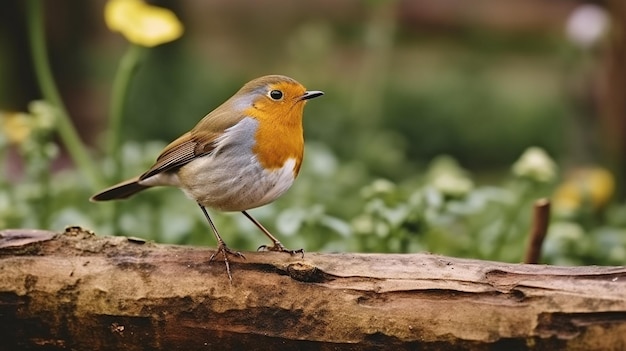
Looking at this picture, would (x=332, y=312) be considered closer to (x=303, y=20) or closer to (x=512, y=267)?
(x=512, y=267)

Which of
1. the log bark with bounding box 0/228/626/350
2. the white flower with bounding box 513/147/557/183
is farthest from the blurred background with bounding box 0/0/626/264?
the log bark with bounding box 0/228/626/350

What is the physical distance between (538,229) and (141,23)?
5.31ft

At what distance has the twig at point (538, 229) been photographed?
3.01 meters

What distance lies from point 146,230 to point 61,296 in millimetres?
1329

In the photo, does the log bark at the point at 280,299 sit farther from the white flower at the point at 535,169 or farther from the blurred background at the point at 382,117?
the white flower at the point at 535,169

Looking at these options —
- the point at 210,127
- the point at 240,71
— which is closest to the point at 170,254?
the point at 210,127

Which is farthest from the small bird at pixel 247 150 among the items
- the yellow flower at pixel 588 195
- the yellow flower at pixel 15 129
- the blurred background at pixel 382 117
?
the yellow flower at pixel 588 195

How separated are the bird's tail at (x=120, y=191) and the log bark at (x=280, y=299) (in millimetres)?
481

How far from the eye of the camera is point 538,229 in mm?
3053

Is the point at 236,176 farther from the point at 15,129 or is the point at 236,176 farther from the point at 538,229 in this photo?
the point at 15,129

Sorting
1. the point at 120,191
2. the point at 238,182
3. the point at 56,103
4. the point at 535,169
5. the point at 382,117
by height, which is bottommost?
the point at 238,182

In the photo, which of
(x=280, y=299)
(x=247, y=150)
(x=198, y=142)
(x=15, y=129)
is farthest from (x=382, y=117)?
(x=280, y=299)

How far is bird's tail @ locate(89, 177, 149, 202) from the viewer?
9.98 feet

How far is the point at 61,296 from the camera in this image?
243 cm
